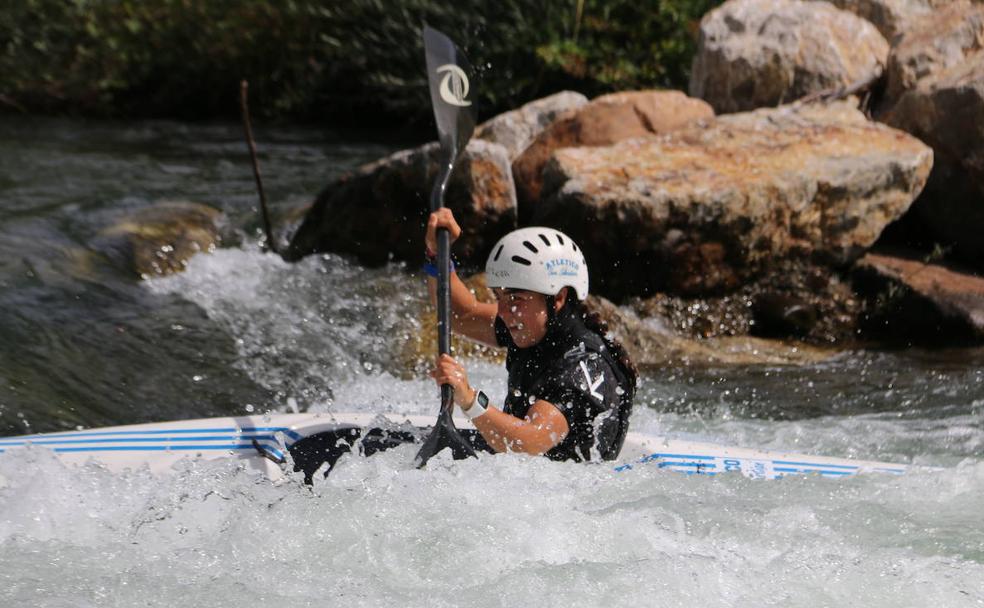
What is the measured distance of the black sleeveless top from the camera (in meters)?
3.63

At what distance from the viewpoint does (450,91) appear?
202 inches

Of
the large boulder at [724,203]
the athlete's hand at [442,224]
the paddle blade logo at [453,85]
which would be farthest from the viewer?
the large boulder at [724,203]

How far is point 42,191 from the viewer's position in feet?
28.5

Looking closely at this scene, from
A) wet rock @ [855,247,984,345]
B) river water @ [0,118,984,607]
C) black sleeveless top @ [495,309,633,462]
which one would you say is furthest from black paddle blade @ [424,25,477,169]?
wet rock @ [855,247,984,345]

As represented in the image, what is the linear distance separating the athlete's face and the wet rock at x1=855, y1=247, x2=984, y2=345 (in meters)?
3.42

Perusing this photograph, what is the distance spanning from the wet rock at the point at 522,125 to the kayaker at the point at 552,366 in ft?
13.5

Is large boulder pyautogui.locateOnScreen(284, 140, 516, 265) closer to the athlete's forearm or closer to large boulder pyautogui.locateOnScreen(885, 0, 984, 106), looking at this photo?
large boulder pyautogui.locateOnScreen(885, 0, 984, 106)

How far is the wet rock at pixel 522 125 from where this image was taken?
796 centimetres

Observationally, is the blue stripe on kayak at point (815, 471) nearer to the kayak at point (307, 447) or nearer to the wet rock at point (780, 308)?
the kayak at point (307, 447)

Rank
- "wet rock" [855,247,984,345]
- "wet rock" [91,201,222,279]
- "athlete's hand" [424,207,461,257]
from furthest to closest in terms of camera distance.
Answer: "wet rock" [91,201,222,279], "wet rock" [855,247,984,345], "athlete's hand" [424,207,461,257]

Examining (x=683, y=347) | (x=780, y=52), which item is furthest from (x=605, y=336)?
(x=780, y=52)

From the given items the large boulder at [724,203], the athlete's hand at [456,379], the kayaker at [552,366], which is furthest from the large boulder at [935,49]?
the athlete's hand at [456,379]

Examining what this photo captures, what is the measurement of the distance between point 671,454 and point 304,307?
118 inches

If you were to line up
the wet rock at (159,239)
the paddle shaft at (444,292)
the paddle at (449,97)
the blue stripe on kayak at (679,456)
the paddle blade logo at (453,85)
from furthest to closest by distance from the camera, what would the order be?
the wet rock at (159,239) → the paddle blade logo at (453,85) → the paddle at (449,97) → the blue stripe on kayak at (679,456) → the paddle shaft at (444,292)
